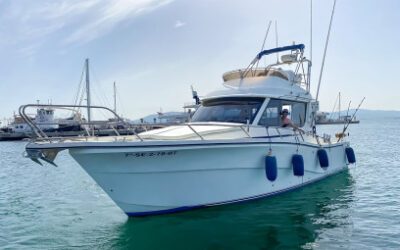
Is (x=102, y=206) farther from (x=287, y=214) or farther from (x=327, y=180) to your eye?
(x=327, y=180)

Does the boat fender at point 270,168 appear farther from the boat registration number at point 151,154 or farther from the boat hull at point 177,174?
the boat registration number at point 151,154

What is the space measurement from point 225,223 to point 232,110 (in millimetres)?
3556

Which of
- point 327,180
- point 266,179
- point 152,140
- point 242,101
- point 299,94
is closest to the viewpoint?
point 152,140

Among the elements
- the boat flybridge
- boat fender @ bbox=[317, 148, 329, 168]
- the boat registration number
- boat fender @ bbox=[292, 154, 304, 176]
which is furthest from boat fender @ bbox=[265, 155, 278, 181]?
boat fender @ bbox=[317, 148, 329, 168]

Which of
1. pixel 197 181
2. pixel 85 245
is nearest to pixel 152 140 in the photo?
pixel 197 181

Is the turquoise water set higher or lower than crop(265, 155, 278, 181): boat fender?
lower

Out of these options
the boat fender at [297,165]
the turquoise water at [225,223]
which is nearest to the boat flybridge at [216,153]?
the boat fender at [297,165]

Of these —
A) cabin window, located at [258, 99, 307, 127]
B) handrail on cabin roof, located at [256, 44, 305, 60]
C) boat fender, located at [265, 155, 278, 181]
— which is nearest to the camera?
boat fender, located at [265, 155, 278, 181]

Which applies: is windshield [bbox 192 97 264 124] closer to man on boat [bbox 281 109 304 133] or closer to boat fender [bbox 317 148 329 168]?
man on boat [bbox 281 109 304 133]

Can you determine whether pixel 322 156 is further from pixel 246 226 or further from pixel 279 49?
pixel 246 226

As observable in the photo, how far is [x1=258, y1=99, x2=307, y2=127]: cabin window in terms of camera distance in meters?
10.7

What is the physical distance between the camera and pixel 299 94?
40.4 feet

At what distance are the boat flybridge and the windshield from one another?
0.09ft

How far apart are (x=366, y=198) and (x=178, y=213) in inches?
224
